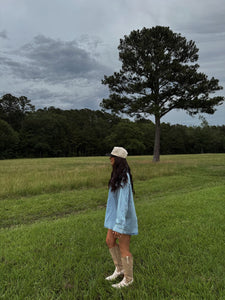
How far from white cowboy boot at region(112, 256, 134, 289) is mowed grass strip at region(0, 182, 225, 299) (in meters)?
0.08

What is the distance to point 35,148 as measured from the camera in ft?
237

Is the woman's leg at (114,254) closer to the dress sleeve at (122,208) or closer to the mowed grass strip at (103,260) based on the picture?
the mowed grass strip at (103,260)

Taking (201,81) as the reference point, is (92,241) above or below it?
below

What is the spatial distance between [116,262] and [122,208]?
988mm

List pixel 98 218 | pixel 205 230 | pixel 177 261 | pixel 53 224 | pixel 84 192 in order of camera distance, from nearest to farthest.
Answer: pixel 177 261 < pixel 205 230 < pixel 53 224 < pixel 98 218 < pixel 84 192

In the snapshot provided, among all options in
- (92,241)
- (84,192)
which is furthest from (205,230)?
(84,192)

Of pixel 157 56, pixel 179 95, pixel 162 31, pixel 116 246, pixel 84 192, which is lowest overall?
pixel 84 192

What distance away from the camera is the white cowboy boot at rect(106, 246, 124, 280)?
2.99m

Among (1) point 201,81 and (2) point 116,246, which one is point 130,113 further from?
(2) point 116,246

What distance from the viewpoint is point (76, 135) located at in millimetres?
80750

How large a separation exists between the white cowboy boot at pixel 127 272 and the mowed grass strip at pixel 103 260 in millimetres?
76

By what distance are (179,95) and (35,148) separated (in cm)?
6017

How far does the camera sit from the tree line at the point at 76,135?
7125cm

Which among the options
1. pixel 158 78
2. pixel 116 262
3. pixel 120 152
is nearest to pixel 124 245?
pixel 116 262
